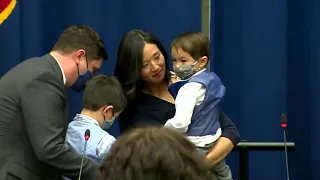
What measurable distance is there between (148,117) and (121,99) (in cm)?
11

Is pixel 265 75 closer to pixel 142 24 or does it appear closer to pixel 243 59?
pixel 243 59

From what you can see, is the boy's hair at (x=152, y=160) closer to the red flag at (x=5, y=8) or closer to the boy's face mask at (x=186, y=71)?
the boy's face mask at (x=186, y=71)

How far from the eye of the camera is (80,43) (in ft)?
5.78

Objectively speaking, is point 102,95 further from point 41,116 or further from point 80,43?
point 41,116

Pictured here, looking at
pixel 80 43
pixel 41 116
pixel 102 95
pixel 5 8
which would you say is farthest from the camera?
pixel 5 8

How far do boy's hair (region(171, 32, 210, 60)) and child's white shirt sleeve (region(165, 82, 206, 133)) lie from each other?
114mm

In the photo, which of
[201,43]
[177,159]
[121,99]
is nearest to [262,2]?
[201,43]

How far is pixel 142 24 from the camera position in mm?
2607

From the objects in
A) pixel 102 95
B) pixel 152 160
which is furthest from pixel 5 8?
pixel 152 160

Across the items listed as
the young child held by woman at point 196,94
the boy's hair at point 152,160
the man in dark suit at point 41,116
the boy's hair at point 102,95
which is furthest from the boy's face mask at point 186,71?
the boy's hair at point 152,160

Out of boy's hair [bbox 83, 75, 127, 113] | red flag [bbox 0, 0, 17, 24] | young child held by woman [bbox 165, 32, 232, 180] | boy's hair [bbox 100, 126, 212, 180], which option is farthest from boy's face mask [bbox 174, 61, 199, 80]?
boy's hair [bbox 100, 126, 212, 180]

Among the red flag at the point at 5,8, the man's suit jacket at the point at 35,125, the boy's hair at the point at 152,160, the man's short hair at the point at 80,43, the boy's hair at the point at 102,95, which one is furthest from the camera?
the red flag at the point at 5,8

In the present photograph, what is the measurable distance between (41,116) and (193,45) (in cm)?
56

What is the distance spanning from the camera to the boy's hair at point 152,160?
0.76m
